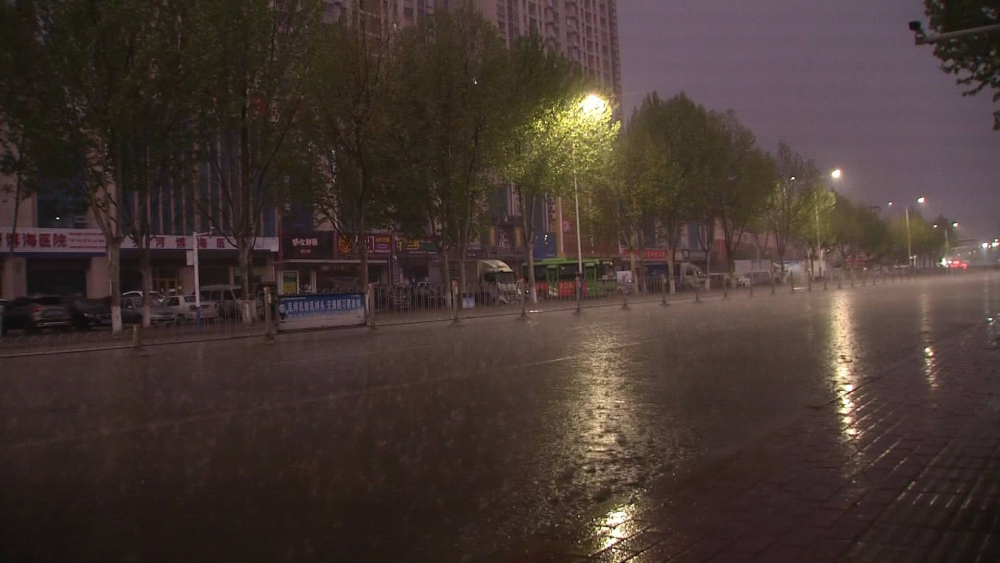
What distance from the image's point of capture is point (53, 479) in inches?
228

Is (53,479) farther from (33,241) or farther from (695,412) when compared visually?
(33,241)

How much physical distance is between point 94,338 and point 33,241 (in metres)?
16.6

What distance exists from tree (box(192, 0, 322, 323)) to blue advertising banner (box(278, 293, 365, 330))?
18.0 feet

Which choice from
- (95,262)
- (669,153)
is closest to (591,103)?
(669,153)

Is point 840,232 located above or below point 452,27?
below

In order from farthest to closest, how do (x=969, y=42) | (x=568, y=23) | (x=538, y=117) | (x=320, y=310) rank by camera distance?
(x=568, y=23), (x=538, y=117), (x=320, y=310), (x=969, y=42)

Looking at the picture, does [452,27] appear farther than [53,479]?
Yes

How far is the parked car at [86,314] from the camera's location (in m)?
29.5

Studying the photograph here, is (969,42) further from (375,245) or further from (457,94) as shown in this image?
(375,245)

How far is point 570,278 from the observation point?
47.7 metres

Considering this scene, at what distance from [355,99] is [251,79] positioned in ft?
12.6

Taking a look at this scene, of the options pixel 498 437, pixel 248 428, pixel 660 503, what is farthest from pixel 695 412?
pixel 248 428

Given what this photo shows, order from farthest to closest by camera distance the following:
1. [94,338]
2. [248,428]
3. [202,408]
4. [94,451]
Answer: [94,338] < [202,408] < [248,428] < [94,451]

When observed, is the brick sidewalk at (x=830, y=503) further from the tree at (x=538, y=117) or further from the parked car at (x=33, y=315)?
the parked car at (x=33, y=315)
